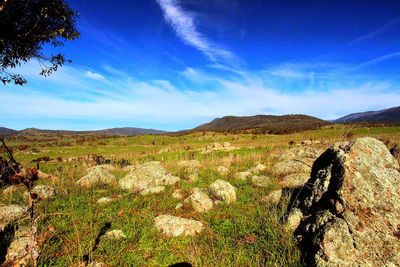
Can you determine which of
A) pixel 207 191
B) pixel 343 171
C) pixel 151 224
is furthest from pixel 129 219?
pixel 343 171

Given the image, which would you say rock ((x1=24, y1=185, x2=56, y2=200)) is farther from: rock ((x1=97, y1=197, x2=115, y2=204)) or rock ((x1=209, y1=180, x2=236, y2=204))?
rock ((x1=209, y1=180, x2=236, y2=204))

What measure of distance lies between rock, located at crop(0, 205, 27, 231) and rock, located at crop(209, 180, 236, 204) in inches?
185

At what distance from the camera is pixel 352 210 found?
10.0 feet

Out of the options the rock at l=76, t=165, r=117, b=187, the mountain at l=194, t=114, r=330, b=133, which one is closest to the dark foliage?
the rock at l=76, t=165, r=117, b=187

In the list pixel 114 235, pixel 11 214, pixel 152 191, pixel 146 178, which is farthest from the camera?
pixel 146 178

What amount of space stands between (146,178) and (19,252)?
457 centimetres

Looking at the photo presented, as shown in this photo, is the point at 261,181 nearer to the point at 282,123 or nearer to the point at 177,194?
the point at 177,194

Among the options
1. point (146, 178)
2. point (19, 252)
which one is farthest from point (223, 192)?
point (19, 252)

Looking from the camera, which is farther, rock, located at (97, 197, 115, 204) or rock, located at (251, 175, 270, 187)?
rock, located at (251, 175, 270, 187)

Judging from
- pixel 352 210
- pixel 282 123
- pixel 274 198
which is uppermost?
pixel 282 123

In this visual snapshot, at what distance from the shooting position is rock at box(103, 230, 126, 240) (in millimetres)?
3629

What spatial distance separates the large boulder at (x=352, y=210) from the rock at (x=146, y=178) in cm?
502

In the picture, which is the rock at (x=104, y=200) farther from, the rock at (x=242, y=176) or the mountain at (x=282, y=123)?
the mountain at (x=282, y=123)

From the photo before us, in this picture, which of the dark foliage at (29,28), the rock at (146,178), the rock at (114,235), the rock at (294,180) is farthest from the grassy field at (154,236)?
the dark foliage at (29,28)
